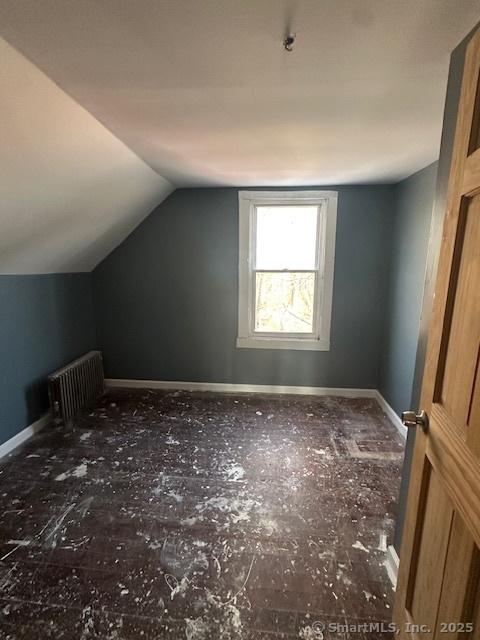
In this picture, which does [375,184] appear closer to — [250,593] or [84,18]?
[84,18]

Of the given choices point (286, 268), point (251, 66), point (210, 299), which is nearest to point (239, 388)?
point (210, 299)

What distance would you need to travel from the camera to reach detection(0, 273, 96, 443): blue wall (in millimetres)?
2434

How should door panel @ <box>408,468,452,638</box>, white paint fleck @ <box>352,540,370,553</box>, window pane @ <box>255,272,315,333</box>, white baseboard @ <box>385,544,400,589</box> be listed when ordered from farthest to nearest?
window pane @ <box>255,272,315,333</box> → white paint fleck @ <box>352,540,370,553</box> → white baseboard @ <box>385,544,400,589</box> → door panel @ <box>408,468,452,638</box>

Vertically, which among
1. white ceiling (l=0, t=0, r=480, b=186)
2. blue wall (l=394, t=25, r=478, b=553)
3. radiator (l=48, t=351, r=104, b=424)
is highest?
white ceiling (l=0, t=0, r=480, b=186)

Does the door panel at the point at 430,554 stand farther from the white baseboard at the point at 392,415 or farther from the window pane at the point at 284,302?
the window pane at the point at 284,302

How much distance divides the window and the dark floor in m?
0.99

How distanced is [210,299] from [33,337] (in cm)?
167

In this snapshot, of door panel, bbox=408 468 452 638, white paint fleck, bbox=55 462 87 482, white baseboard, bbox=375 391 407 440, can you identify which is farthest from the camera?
white baseboard, bbox=375 391 407 440

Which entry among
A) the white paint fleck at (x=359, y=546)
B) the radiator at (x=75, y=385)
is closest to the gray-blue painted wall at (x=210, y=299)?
the radiator at (x=75, y=385)

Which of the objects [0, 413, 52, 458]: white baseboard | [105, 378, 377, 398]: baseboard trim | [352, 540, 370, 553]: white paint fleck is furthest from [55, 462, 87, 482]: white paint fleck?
[352, 540, 370, 553]: white paint fleck

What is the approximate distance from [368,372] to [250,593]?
8.18 ft

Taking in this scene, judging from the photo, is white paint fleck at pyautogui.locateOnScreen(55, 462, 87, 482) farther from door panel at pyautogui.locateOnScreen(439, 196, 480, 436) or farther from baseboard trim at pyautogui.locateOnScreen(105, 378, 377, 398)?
Answer: door panel at pyautogui.locateOnScreen(439, 196, 480, 436)

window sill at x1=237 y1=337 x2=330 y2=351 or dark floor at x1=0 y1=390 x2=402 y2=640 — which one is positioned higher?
window sill at x1=237 y1=337 x2=330 y2=351

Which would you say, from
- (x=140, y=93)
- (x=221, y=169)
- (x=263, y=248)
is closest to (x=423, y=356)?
(x=140, y=93)
